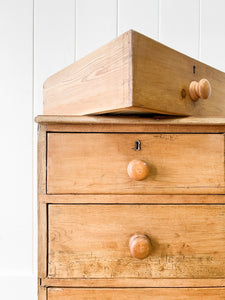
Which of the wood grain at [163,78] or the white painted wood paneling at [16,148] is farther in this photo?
the white painted wood paneling at [16,148]

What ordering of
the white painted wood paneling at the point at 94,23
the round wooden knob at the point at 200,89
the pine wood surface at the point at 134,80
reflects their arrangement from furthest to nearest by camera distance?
the white painted wood paneling at the point at 94,23 → the round wooden knob at the point at 200,89 → the pine wood surface at the point at 134,80

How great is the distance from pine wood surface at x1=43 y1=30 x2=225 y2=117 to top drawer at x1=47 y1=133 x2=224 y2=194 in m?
0.08

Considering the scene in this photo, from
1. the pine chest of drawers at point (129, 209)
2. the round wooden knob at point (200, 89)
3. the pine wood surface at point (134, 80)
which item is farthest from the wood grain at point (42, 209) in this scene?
the round wooden knob at point (200, 89)

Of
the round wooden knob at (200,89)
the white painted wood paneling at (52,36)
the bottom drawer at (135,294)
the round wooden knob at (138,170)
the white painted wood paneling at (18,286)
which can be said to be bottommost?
the white painted wood paneling at (18,286)

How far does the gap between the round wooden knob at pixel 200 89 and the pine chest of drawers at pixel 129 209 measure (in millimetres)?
79

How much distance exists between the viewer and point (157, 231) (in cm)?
71

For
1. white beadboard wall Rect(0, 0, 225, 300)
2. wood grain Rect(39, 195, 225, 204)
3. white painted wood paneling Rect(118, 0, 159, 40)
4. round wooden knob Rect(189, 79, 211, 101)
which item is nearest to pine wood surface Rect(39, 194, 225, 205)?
wood grain Rect(39, 195, 225, 204)

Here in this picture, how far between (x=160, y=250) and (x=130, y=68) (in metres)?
0.44

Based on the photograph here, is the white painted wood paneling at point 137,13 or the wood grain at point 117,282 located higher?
the white painted wood paneling at point 137,13

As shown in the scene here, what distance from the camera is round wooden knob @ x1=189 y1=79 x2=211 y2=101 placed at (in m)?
0.71

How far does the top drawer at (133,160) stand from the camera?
0.70m

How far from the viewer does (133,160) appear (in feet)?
2.27

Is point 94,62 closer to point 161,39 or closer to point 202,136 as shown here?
point 202,136

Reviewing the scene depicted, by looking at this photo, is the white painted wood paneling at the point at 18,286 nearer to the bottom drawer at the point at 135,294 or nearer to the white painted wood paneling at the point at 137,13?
the bottom drawer at the point at 135,294
